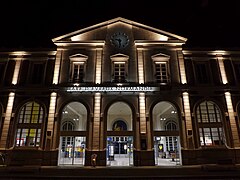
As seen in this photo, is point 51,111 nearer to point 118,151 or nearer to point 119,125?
point 118,151

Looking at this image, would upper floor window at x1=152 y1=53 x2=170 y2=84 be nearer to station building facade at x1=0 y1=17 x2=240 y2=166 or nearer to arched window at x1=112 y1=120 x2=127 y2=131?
station building facade at x1=0 y1=17 x2=240 y2=166

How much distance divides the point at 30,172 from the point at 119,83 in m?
11.3

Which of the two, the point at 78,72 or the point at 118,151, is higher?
the point at 78,72

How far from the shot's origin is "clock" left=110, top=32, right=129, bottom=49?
21.9m

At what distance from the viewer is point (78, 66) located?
2150 centimetres

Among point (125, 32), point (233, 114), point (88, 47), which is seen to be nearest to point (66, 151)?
point (88, 47)

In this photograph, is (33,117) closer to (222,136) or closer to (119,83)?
(119,83)

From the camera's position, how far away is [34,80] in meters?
21.0

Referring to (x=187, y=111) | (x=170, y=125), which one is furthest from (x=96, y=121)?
(x=170, y=125)

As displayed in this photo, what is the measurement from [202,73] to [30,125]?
64.5 ft

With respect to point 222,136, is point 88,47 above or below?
above

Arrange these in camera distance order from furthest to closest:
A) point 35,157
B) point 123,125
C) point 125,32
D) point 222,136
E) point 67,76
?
point 123,125 < point 125,32 < point 67,76 < point 222,136 < point 35,157

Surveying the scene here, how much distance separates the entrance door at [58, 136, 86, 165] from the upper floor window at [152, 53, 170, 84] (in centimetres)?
1074

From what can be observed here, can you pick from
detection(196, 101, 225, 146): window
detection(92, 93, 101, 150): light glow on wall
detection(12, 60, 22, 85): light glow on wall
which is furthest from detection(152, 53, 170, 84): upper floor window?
detection(12, 60, 22, 85): light glow on wall
